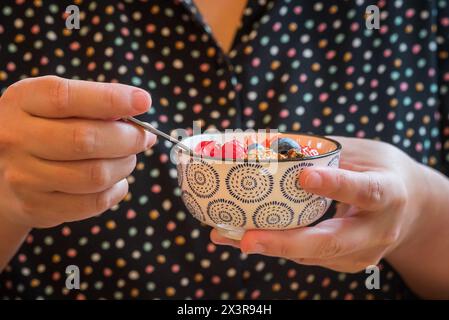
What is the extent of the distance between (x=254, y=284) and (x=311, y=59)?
18.6 inches

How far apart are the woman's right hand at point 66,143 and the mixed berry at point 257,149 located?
0.11 meters

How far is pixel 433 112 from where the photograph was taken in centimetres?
95

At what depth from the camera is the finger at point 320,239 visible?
0.57m

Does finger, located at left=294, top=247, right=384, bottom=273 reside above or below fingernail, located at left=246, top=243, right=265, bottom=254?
below

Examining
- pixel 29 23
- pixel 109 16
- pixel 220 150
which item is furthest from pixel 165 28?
pixel 220 150

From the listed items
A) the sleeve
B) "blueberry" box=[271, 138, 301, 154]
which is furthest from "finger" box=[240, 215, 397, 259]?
the sleeve

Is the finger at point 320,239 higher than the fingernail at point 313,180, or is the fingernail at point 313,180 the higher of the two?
the fingernail at point 313,180

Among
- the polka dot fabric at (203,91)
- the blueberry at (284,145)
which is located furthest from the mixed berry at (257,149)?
the polka dot fabric at (203,91)

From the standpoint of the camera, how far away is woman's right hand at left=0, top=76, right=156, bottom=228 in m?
0.49

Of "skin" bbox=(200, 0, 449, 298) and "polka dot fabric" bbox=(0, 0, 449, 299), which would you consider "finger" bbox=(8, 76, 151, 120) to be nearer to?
"skin" bbox=(200, 0, 449, 298)

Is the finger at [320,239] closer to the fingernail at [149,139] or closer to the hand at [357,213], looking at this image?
the hand at [357,213]

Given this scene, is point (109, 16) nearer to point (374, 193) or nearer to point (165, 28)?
point (165, 28)

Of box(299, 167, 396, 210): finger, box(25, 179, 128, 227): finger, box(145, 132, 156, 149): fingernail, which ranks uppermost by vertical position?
box(145, 132, 156, 149): fingernail
